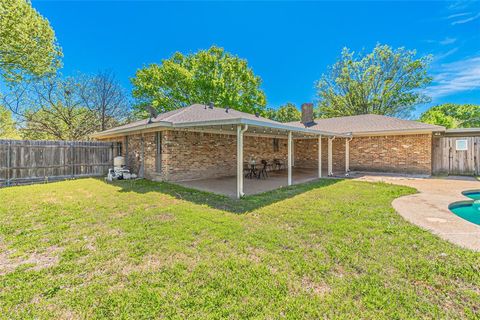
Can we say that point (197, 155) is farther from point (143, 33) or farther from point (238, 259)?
point (143, 33)

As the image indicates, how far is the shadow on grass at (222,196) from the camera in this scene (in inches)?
228

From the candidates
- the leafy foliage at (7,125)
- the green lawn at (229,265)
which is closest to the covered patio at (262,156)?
the green lawn at (229,265)

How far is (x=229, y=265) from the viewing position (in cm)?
292

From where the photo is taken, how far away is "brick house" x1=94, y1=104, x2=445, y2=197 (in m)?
9.21

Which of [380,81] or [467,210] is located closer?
[467,210]

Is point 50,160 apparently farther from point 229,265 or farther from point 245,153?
point 229,265

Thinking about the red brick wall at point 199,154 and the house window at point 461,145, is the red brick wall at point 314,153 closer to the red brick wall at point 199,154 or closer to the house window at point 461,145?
the red brick wall at point 199,154

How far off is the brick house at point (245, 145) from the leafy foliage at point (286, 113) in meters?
19.6

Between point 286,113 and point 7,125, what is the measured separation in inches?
1338

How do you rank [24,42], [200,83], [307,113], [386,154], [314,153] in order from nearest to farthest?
[386,154], [24,42], [314,153], [307,113], [200,83]

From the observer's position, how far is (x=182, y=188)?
8.03m

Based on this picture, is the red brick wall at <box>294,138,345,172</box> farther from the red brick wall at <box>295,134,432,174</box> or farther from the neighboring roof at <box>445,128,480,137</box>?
the neighboring roof at <box>445,128,480,137</box>

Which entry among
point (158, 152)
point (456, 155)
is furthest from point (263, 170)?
point (456, 155)

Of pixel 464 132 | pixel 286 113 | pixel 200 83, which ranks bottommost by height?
pixel 464 132
